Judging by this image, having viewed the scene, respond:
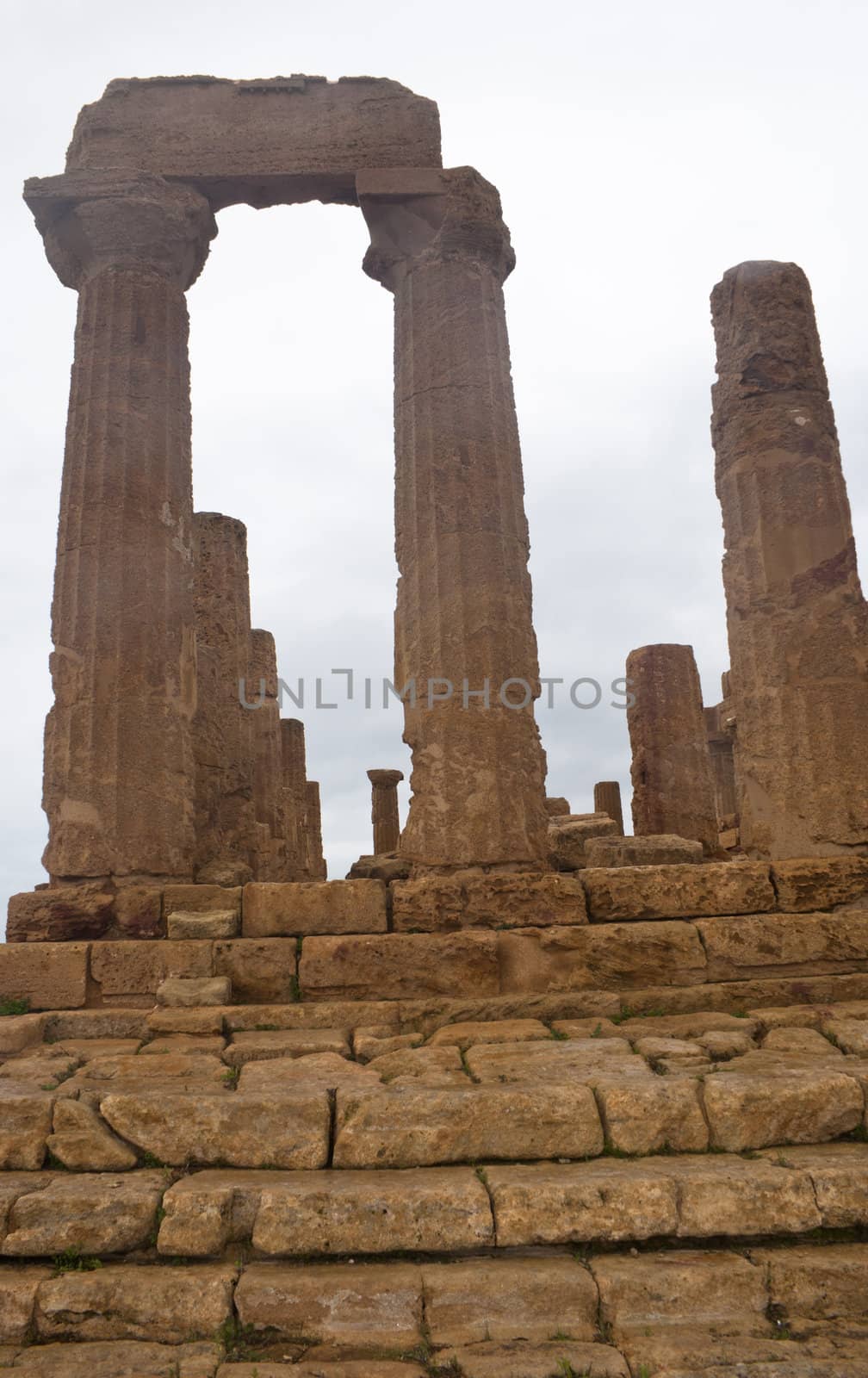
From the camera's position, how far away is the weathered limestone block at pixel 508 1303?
13.8 feet

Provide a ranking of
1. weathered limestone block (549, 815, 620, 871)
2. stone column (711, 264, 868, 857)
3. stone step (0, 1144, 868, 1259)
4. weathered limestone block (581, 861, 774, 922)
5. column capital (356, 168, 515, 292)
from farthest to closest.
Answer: column capital (356, 168, 515, 292), weathered limestone block (549, 815, 620, 871), stone column (711, 264, 868, 857), weathered limestone block (581, 861, 774, 922), stone step (0, 1144, 868, 1259)

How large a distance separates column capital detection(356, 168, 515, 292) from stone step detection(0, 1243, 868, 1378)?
349 inches

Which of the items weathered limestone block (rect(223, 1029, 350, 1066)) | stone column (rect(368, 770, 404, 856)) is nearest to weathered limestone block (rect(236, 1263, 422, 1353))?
weathered limestone block (rect(223, 1029, 350, 1066))

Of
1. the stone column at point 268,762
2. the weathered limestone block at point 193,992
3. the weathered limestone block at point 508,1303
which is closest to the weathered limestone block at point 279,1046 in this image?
the weathered limestone block at point 193,992

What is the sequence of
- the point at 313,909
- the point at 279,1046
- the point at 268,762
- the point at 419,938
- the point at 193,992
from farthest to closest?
the point at 268,762, the point at 313,909, the point at 419,938, the point at 193,992, the point at 279,1046

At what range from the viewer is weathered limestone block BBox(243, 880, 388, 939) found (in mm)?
7734

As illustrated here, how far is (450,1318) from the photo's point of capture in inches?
167

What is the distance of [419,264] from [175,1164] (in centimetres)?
840

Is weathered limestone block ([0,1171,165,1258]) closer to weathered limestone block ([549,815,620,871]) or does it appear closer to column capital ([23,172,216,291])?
weathered limestone block ([549,815,620,871])

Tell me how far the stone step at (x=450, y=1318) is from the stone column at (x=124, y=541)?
4.28 m

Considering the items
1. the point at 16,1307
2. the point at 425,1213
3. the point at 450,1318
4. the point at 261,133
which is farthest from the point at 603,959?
the point at 261,133

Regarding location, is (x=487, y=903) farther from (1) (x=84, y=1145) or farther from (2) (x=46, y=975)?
(1) (x=84, y=1145)

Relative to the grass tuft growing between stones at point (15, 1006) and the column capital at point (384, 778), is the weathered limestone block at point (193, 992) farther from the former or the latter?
the column capital at point (384, 778)

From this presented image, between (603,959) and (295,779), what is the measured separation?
536 inches
